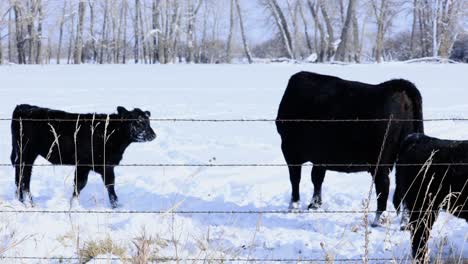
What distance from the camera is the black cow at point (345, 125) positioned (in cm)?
598

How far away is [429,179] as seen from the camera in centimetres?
466

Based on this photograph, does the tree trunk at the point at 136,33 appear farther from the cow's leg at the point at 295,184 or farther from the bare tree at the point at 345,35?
the cow's leg at the point at 295,184

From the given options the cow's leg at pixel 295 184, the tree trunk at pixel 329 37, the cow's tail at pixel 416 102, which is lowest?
the cow's leg at pixel 295 184

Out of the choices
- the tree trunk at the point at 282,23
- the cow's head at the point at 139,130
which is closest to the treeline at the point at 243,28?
the tree trunk at the point at 282,23

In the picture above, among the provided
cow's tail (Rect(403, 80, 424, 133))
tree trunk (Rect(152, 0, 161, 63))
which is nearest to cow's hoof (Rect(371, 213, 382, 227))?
cow's tail (Rect(403, 80, 424, 133))

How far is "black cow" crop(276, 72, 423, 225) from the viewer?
598cm

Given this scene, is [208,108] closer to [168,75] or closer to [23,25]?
[168,75]

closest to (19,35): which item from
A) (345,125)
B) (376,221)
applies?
(345,125)

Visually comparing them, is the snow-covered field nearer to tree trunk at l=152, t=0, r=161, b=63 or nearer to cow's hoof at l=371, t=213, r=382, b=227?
cow's hoof at l=371, t=213, r=382, b=227

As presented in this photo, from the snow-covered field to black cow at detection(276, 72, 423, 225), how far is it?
1.71ft

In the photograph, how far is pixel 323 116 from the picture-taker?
6438 millimetres

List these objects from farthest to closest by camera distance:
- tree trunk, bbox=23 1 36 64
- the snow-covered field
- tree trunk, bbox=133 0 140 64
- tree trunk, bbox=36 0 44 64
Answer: tree trunk, bbox=133 0 140 64 < tree trunk, bbox=36 0 44 64 < tree trunk, bbox=23 1 36 64 < the snow-covered field

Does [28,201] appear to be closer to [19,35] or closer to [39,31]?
[39,31]

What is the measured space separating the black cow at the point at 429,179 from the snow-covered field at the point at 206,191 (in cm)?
24
